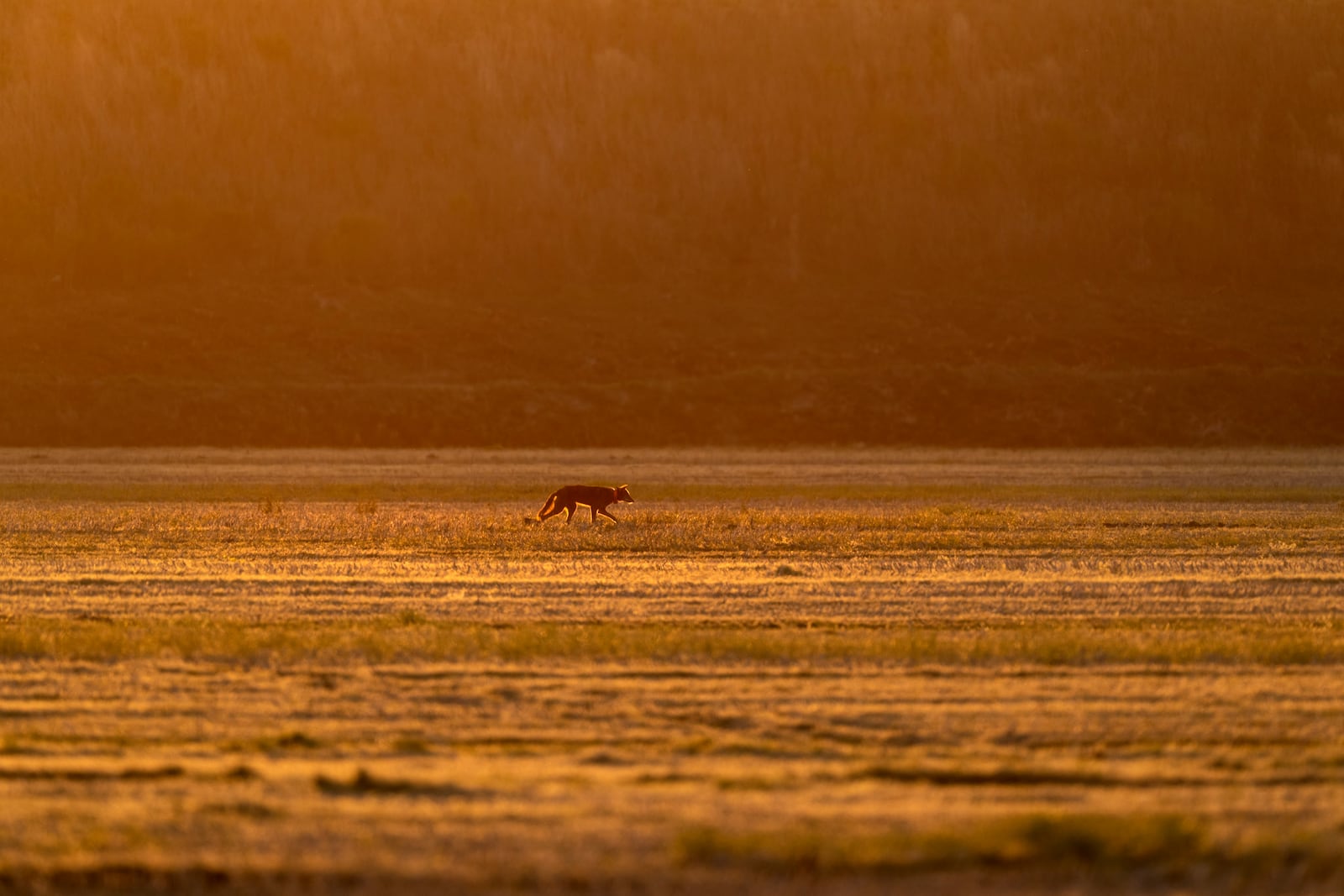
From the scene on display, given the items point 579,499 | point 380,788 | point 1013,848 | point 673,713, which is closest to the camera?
point 1013,848

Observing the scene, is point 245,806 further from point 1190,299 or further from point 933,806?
point 1190,299

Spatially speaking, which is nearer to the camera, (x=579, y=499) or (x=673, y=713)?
(x=673, y=713)

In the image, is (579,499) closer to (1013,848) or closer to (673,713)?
(673,713)

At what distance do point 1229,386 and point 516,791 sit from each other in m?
82.8

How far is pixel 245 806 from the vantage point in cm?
869

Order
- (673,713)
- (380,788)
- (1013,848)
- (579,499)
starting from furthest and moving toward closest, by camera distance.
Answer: (579,499)
(673,713)
(380,788)
(1013,848)

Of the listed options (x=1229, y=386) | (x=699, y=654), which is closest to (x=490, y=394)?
(x=1229, y=386)

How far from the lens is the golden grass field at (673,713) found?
26.0 ft

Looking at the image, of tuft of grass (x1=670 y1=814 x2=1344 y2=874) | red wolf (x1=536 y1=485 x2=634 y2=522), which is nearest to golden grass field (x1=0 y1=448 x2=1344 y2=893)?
tuft of grass (x1=670 y1=814 x2=1344 y2=874)

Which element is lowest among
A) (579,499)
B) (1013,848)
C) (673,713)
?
(1013,848)

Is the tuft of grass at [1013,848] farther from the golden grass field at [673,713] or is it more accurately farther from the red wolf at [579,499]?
Answer: the red wolf at [579,499]

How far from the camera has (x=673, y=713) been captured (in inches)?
439

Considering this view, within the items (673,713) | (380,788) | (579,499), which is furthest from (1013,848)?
(579,499)

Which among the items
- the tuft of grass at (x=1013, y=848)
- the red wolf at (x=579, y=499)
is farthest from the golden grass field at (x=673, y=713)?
the red wolf at (x=579, y=499)
